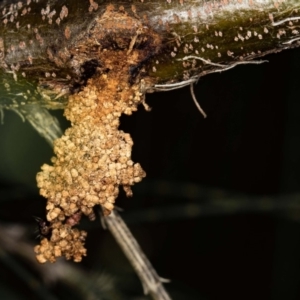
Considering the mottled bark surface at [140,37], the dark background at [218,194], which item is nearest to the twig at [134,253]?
the mottled bark surface at [140,37]

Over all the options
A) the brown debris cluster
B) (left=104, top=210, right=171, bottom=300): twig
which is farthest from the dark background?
the brown debris cluster

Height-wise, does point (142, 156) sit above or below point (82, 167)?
above

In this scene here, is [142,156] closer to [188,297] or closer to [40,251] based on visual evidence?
[188,297]

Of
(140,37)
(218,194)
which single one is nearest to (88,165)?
(140,37)

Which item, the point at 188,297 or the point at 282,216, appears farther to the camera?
the point at 282,216

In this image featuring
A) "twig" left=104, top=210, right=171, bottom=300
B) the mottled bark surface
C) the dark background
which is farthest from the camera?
the dark background

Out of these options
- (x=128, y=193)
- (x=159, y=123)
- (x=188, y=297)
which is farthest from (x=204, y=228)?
(x=128, y=193)

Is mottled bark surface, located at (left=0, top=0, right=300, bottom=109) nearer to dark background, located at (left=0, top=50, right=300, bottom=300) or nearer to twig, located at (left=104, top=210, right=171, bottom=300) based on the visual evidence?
twig, located at (left=104, top=210, right=171, bottom=300)

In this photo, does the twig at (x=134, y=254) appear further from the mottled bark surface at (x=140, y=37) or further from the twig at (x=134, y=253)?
the mottled bark surface at (x=140, y=37)
